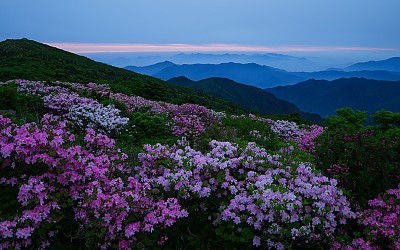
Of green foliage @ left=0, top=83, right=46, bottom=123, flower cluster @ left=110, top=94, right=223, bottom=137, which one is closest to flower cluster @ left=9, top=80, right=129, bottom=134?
green foliage @ left=0, top=83, right=46, bottom=123

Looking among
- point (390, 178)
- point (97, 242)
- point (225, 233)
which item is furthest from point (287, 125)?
point (97, 242)

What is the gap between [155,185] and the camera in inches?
217

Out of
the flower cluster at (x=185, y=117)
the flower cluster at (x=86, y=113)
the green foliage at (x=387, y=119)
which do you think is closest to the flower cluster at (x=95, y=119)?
the flower cluster at (x=86, y=113)

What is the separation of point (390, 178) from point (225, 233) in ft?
12.1

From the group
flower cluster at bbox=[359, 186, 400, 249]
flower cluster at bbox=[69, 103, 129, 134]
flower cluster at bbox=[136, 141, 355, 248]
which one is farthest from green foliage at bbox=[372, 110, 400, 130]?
flower cluster at bbox=[69, 103, 129, 134]

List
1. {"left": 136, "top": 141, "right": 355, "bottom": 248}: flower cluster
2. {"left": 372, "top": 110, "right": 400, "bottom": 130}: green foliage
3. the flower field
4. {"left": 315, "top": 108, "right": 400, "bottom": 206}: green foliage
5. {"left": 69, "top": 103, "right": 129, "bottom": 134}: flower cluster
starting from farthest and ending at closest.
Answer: {"left": 372, "top": 110, "right": 400, "bottom": 130}: green foliage → {"left": 69, "top": 103, "right": 129, "bottom": 134}: flower cluster → {"left": 315, "top": 108, "right": 400, "bottom": 206}: green foliage → {"left": 136, "top": 141, "right": 355, "bottom": 248}: flower cluster → the flower field

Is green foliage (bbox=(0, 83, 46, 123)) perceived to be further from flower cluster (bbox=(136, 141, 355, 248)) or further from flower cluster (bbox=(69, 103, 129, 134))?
flower cluster (bbox=(136, 141, 355, 248))

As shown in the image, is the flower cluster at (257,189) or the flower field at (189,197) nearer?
the flower field at (189,197)

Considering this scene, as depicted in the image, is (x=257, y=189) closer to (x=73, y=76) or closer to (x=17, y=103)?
(x=17, y=103)

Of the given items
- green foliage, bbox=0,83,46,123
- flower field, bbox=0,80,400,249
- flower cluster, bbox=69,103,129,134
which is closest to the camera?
flower field, bbox=0,80,400,249

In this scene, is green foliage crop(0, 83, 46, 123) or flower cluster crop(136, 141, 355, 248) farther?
green foliage crop(0, 83, 46, 123)

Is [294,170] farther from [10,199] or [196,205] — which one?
[10,199]

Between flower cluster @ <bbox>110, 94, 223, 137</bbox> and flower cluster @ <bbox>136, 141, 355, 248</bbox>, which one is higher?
flower cluster @ <bbox>136, 141, 355, 248</bbox>

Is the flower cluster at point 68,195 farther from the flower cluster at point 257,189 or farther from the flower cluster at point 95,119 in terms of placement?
the flower cluster at point 95,119
